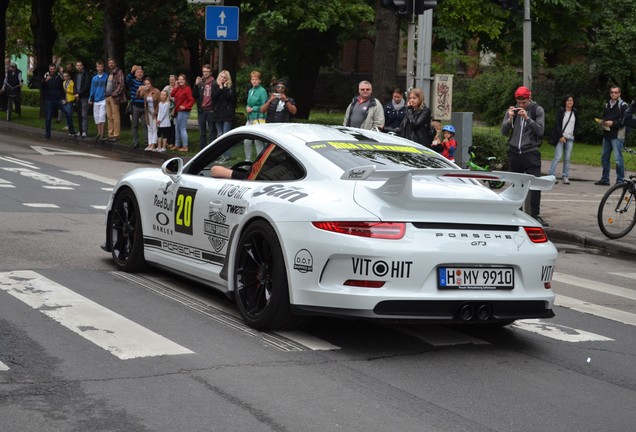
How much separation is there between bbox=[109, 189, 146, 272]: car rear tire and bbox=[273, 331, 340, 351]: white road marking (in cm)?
238

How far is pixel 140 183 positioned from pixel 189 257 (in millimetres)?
1147

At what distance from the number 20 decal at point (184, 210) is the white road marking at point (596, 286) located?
160 inches

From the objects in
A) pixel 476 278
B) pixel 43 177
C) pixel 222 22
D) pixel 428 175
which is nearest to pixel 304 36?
pixel 222 22

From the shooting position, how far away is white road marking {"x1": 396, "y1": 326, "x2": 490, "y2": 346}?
7668 millimetres

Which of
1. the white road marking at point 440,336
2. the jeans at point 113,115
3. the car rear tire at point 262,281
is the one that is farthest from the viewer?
the jeans at point 113,115

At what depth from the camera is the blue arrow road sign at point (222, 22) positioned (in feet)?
79.6

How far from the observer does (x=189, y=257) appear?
873 centimetres

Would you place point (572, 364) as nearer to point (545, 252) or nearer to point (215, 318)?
point (545, 252)

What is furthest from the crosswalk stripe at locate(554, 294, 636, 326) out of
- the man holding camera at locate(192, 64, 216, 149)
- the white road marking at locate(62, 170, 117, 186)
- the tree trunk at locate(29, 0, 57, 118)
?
the tree trunk at locate(29, 0, 57, 118)

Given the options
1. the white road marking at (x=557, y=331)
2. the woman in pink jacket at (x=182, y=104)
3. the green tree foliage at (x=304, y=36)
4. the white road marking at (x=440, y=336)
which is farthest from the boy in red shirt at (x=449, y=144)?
the green tree foliage at (x=304, y=36)

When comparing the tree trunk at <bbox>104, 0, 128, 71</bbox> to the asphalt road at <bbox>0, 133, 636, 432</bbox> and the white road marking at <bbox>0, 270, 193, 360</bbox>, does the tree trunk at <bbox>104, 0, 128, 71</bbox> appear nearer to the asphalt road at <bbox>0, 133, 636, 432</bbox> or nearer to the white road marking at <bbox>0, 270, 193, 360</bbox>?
the asphalt road at <bbox>0, 133, 636, 432</bbox>

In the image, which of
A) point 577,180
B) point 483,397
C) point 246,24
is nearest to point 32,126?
point 246,24

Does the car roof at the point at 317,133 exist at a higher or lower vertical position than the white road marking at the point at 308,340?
higher

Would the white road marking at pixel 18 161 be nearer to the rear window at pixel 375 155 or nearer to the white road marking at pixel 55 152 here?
the white road marking at pixel 55 152
